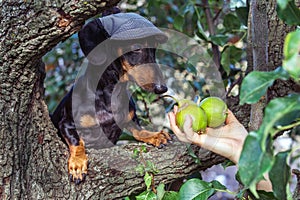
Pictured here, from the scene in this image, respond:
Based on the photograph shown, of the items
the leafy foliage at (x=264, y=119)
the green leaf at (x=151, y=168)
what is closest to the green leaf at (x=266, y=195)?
the leafy foliage at (x=264, y=119)

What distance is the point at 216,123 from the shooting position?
1.11 m

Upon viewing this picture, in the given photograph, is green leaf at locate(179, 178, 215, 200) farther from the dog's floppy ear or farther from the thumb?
the dog's floppy ear

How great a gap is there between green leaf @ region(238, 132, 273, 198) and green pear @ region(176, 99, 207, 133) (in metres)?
A: 0.47

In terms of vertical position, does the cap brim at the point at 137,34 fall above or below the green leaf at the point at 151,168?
above

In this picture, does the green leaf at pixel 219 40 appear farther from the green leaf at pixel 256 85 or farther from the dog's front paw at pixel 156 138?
the green leaf at pixel 256 85

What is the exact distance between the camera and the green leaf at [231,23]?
73.5 inches

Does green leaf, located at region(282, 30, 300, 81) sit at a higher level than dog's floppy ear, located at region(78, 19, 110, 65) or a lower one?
higher

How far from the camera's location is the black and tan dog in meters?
1.53

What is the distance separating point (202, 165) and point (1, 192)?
0.59m

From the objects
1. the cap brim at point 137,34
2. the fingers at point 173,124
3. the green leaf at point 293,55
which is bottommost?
the fingers at point 173,124

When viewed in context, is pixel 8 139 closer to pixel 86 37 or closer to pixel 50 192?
pixel 50 192

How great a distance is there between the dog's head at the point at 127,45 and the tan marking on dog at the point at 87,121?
19 centimetres

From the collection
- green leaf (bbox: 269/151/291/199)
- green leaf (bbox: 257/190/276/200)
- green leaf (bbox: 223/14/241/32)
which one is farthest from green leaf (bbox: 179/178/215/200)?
green leaf (bbox: 223/14/241/32)

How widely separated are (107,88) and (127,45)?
0.70ft
